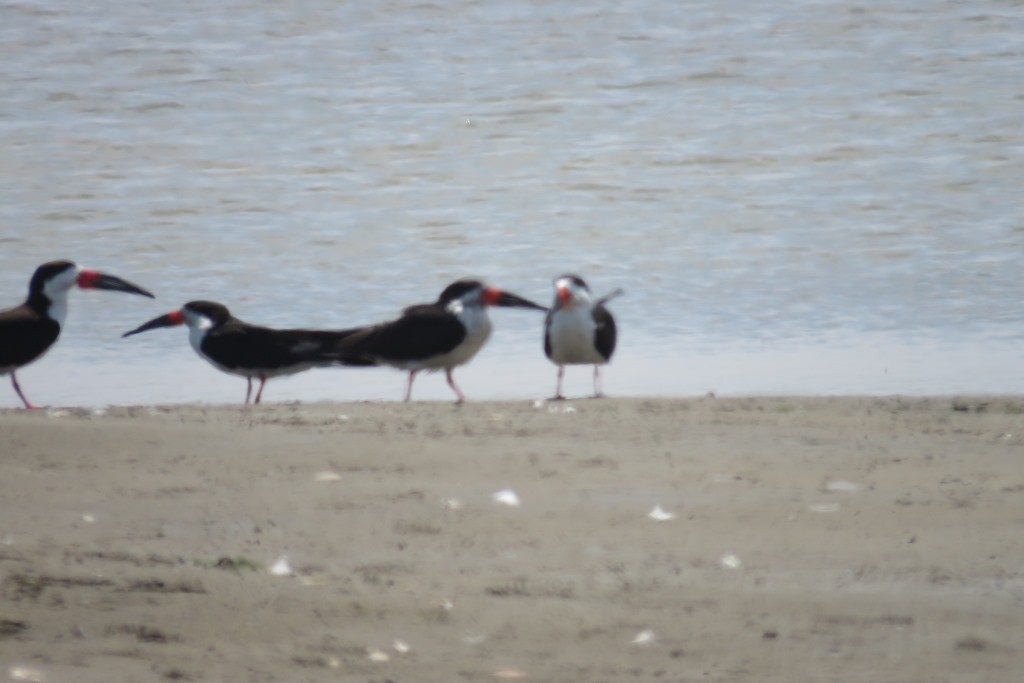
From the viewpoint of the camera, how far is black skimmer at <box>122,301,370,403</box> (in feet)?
32.2

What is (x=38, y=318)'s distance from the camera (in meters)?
10.2

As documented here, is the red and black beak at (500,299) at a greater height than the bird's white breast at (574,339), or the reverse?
the red and black beak at (500,299)

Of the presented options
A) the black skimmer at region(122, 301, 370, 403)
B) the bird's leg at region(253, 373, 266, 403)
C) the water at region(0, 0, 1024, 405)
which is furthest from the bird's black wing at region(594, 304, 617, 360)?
the bird's leg at region(253, 373, 266, 403)

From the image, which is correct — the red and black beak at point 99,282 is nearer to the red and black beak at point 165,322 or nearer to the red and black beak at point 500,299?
the red and black beak at point 165,322

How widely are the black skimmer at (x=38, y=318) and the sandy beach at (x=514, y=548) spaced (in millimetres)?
1660

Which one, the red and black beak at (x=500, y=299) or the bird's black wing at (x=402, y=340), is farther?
the red and black beak at (x=500, y=299)

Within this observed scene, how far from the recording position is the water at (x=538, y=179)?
10.9m

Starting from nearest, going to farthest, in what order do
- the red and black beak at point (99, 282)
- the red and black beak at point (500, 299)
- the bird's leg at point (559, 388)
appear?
the bird's leg at point (559, 388) < the red and black beak at point (500, 299) < the red and black beak at point (99, 282)

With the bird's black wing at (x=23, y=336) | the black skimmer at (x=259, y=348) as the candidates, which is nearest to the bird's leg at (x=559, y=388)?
the black skimmer at (x=259, y=348)

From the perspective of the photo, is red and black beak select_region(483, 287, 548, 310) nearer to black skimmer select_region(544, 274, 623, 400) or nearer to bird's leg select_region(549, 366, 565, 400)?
black skimmer select_region(544, 274, 623, 400)

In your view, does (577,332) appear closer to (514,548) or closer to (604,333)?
(604,333)

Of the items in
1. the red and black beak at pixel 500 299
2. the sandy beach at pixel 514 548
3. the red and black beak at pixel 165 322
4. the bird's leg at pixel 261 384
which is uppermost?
the red and black beak at pixel 500 299

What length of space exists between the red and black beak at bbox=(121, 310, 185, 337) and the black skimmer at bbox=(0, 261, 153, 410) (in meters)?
0.37

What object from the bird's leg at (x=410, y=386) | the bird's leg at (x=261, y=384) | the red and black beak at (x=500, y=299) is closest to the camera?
the bird's leg at (x=261, y=384)
